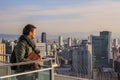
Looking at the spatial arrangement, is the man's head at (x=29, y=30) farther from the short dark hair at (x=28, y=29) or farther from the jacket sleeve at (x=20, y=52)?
the jacket sleeve at (x=20, y=52)

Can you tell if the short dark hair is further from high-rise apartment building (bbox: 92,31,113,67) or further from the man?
high-rise apartment building (bbox: 92,31,113,67)

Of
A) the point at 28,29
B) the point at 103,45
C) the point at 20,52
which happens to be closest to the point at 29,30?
the point at 28,29

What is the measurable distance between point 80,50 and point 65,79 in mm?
42048

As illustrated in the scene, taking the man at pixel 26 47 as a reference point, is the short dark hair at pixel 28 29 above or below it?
above

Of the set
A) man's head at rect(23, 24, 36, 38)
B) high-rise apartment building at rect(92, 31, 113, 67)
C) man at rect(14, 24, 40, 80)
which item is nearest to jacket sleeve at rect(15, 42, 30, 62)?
man at rect(14, 24, 40, 80)

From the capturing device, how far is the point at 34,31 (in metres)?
5.03

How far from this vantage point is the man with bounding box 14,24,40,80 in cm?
466

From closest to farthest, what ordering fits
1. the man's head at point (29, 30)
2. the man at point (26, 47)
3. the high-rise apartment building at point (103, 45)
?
1. the man at point (26, 47)
2. the man's head at point (29, 30)
3. the high-rise apartment building at point (103, 45)

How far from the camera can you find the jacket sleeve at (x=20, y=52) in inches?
188

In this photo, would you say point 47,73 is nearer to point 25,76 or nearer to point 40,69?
point 40,69

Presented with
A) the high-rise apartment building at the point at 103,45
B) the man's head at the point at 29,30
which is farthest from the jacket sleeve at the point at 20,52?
the high-rise apartment building at the point at 103,45

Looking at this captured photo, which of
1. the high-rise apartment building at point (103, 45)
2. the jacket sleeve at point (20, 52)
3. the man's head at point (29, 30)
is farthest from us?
the high-rise apartment building at point (103, 45)

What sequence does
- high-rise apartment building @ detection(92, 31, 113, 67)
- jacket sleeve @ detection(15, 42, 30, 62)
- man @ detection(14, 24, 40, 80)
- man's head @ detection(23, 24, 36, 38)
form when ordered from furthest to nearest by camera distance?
1. high-rise apartment building @ detection(92, 31, 113, 67)
2. man's head @ detection(23, 24, 36, 38)
3. jacket sleeve @ detection(15, 42, 30, 62)
4. man @ detection(14, 24, 40, 80)

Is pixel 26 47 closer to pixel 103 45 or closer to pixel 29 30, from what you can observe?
pixel 29 30
